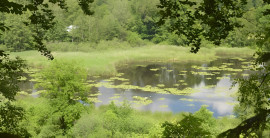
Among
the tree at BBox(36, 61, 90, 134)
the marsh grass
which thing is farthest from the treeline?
the tree at BBox(36, 61, 90, 134)

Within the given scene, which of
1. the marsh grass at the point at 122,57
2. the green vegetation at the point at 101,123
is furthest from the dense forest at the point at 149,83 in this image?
the marsh grass at the point at 122,57

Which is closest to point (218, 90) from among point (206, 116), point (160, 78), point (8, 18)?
point (160, 78)

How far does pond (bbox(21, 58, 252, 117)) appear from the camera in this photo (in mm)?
24875

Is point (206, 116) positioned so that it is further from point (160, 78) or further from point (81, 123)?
point (160, 78)

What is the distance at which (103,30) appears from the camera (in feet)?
228

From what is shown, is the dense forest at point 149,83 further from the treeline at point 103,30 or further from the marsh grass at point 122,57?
the treeline at point 103,30

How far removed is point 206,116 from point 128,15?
62.8 m

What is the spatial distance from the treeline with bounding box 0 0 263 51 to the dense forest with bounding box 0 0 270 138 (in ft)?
3.99

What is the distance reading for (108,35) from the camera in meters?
69.8

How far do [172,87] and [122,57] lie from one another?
65.8 feet

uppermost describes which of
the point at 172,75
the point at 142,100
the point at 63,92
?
the point at 63,92

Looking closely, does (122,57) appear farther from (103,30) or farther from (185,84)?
(103,30)

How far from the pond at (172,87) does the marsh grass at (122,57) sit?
9.07ft

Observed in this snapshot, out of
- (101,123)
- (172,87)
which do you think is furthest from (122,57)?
(101,123)
